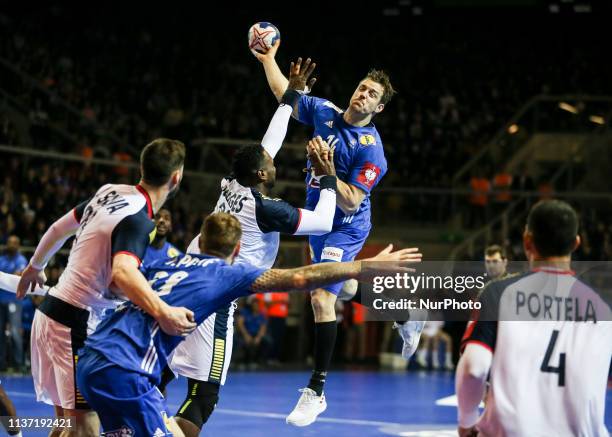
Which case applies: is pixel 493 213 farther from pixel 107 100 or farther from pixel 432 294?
pixel 107 100

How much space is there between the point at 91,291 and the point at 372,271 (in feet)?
6.86

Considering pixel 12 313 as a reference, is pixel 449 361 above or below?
below

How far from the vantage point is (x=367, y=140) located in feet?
31.4

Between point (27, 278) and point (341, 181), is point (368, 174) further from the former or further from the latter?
→ point (27, 278)

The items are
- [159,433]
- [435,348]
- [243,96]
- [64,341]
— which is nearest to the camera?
[159,433]

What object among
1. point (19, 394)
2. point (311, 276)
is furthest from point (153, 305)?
point (19, 394)

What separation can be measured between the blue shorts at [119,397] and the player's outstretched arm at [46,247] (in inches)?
64.3

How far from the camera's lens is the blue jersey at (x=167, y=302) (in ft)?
19.2

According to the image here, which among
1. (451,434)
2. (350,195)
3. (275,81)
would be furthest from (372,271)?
(451,434)

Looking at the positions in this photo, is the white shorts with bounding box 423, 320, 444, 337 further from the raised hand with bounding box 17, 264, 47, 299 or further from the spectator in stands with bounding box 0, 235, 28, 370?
the raised hand with bounding box 17, 264, 47, 299

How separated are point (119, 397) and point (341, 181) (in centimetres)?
391

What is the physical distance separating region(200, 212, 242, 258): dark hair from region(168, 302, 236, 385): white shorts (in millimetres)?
2335

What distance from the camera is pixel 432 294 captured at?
18.9 metres

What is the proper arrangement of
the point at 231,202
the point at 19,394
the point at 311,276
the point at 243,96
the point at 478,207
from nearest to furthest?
the point at 311,276 < the point at 231,202 < the point at 19,394 < the point at 478,207 < the point at 243,96
